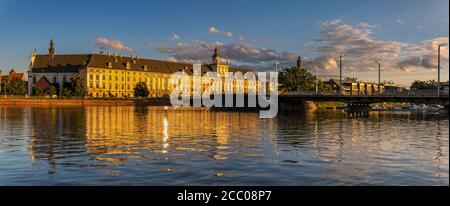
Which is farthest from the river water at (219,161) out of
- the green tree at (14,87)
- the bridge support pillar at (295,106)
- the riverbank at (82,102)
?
the green tree at (14,87)

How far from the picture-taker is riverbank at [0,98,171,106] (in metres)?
149

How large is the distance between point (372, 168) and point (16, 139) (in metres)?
26.7

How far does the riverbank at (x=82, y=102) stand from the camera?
487 feet

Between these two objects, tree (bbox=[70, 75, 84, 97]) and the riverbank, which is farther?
tree (bbox=[70, 75, 84, 97])

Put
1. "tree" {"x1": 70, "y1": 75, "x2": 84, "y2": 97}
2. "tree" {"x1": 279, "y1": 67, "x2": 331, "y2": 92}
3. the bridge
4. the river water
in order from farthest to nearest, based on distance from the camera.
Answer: "tree" {"x1": 279, "y1": 67, "x2": 331, "y2": 92} < "tree" {"x1": 70, "y1": 75, "x2": 84, "y2": 97} < the bridge < the river water

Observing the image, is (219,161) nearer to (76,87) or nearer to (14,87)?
(76,87)

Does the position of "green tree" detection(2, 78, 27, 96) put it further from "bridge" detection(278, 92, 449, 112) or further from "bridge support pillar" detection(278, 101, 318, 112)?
"bridge" detection(278, 92, 449, 112)

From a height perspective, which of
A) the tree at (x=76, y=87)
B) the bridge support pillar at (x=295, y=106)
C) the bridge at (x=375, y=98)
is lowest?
the bridge support pillar at (x=295, y=106)

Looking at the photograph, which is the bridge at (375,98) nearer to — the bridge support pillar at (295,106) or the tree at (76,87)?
the bridge support pillar at (295,106)

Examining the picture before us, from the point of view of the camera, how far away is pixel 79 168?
2275cm

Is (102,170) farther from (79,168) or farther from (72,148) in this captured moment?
(72,148)

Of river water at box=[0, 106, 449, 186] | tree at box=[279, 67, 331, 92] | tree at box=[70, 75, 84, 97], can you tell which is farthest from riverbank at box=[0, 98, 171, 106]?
river water at box=[0, 106, 449, 186]

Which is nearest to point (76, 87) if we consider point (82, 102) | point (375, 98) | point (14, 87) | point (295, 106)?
point (82, 102)
